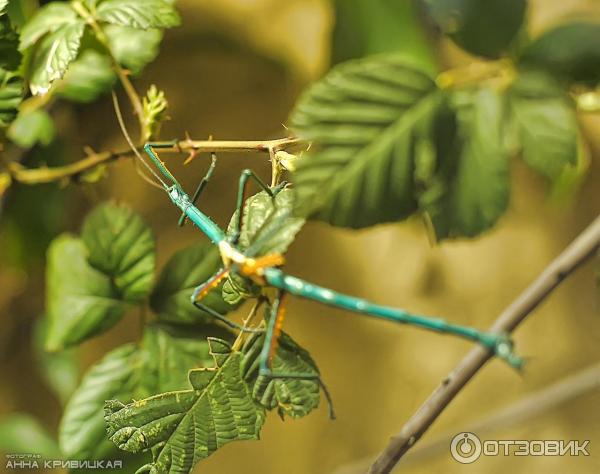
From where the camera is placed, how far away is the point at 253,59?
3.06ft

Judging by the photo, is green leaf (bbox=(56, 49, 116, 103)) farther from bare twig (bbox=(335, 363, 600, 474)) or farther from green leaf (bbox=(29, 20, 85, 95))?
bare twig (bbox=(335, 363, 600, 474))

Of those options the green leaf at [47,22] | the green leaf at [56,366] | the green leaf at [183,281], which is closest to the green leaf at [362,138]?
the green leaf at [183,281]

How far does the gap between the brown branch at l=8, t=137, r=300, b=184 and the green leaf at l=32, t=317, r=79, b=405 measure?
0.30m

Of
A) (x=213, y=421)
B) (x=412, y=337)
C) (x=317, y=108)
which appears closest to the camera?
(x=317, y=108)

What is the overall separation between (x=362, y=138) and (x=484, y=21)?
0.38 ft

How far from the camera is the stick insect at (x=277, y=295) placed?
0.39 meters

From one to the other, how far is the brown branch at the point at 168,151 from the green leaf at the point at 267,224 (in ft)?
0.15

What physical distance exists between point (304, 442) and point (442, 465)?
0.55 ft

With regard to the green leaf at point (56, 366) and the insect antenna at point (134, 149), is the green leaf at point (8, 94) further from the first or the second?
the green leaf at point (56, 366)

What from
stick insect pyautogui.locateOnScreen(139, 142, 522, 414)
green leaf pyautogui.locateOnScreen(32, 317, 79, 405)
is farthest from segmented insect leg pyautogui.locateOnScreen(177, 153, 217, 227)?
green leaf pyautogui.locateOnScreen(32, 317, 79, 405)

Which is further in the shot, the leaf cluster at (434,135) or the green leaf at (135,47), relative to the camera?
the green leaf at (135,47)

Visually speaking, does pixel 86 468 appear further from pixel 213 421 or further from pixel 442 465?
pixel 442 465

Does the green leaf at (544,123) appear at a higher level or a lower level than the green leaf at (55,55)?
higher

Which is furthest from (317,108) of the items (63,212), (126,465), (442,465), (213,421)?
(63,212)
